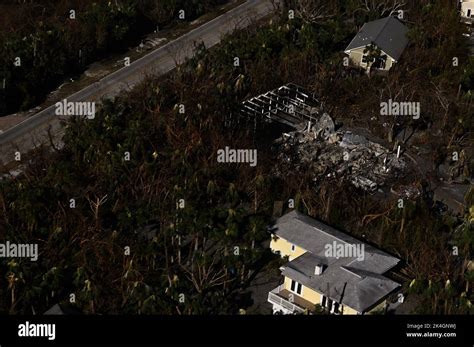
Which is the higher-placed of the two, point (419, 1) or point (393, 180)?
point (419, 1)

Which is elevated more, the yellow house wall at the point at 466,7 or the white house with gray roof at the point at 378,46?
the yellow house wall at the point at 466,7

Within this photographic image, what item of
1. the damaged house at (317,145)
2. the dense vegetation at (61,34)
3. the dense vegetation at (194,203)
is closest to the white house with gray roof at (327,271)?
the dense vegetation at (194,203)

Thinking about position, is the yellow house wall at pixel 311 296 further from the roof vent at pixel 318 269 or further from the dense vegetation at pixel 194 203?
the dense vegetation at pixel 194 203

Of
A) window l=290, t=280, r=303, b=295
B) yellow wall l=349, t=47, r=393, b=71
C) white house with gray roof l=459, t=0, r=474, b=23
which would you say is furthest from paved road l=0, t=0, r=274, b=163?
window l=290, t=280, r=303, b=295

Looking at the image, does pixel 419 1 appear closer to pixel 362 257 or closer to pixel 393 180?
pixel 393 180

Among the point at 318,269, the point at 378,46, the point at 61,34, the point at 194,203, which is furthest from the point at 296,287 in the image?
the point at 61,34

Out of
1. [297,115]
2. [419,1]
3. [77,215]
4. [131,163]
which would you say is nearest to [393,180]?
[297,115]

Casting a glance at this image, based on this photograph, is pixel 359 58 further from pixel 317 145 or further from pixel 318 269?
pixel 318 269
